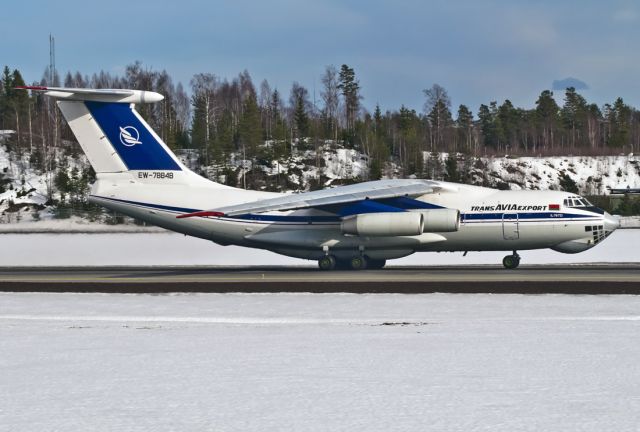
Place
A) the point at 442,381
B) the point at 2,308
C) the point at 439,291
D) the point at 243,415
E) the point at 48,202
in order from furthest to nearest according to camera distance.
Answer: the point at 48,202
the point at 439,291
the point at 2,308
the point at 442,381
the point at 243,415

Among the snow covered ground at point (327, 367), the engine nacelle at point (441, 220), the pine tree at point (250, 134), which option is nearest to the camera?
the snow covered ground at point (327, 367)

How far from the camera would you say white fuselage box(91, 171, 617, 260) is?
2559 cm

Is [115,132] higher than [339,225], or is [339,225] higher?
[115,132]

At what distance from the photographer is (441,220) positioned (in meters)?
25.2

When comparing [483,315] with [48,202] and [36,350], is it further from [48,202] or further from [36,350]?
[48,202]

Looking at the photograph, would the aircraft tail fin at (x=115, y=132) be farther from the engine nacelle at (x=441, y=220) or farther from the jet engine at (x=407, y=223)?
the engine nacelle at (x=441, y=220)

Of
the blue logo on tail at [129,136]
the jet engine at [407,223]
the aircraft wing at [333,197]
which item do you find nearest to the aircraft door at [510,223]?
the jet engine at [407,223]

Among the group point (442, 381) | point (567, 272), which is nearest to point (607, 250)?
point (567, 272)

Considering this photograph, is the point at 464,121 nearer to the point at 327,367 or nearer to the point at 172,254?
the point at 172,254

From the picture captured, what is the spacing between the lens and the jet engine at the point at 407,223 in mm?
25047

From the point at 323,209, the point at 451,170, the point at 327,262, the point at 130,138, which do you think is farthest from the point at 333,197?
the point at 451,170

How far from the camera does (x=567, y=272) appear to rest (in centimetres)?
2373

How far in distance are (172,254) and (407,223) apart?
1477cm

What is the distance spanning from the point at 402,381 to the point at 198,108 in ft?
328
